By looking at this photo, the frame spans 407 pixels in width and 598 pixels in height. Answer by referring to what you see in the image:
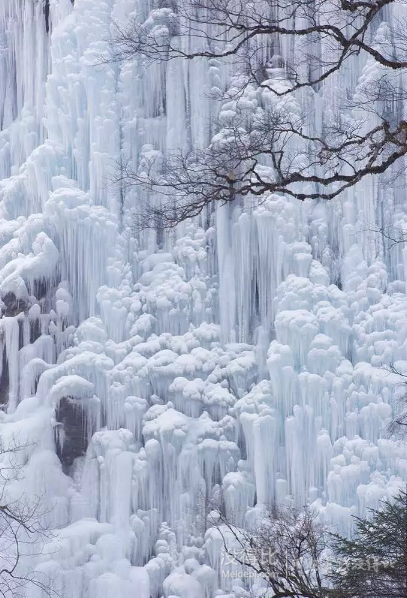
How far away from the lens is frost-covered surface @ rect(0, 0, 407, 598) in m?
9.84

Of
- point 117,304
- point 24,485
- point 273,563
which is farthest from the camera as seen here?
point 117,304

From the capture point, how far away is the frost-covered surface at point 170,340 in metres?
9.84

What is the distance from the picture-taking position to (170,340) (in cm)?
1102

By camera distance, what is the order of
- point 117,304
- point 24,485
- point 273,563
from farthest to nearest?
1. point 117,304
2. point 24,485
3. point 273,563

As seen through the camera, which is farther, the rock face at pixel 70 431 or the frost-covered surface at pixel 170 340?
the rock face at pixel 70 431

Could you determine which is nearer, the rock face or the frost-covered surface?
the frost-covered surface

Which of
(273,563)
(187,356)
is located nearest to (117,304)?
(187,356)

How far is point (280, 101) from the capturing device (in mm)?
11336

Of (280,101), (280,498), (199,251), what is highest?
(280,101)

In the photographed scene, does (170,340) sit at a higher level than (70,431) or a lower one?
higher

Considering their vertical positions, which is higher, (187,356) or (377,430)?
(187,356)

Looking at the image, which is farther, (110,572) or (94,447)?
(94,447)

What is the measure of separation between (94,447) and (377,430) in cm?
385

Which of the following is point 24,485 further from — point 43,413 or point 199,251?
point 199,251
